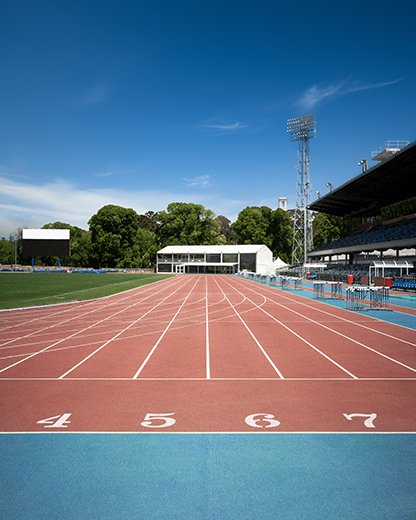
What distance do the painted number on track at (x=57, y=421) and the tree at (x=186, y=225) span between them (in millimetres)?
83912

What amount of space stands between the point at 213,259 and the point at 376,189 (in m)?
38.4

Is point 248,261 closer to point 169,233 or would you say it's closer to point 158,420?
point 169,233

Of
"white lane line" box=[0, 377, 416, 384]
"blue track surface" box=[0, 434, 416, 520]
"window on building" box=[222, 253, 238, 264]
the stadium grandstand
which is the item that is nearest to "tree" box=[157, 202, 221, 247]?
"window on building" box=[222, 253, 238, 264]

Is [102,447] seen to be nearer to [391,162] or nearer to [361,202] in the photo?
[391,162]

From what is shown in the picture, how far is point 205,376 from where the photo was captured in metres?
7.50

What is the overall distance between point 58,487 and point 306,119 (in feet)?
208

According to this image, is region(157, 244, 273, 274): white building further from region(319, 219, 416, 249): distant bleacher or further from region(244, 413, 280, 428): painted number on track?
region(244, 413, 280, 428): painted number on track

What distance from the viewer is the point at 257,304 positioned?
20641 millimetres

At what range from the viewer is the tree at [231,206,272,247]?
86.9 m

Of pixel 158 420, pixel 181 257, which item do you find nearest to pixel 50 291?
pixel 158 420

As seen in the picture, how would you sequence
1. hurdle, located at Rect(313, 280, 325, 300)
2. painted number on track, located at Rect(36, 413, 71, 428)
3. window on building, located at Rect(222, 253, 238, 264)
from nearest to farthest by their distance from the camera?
painted number on track, located at Rect(36, 413, 71, 428)
hurdle, located at Rect(313, 280, 325, 300)
window on building, located at Rect(222, 253, 238, 264)

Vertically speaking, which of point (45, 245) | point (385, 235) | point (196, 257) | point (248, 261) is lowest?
point (248, 261)


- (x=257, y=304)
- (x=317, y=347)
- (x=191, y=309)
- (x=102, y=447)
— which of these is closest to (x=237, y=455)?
(x=102, y=447)

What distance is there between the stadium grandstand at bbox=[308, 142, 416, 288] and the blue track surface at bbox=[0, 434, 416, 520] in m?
27.8
